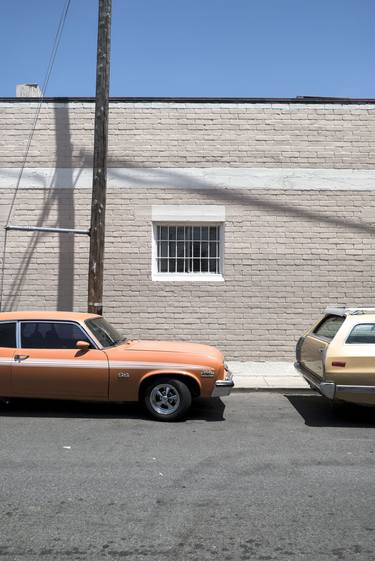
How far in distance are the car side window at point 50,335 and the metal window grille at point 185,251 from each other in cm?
483

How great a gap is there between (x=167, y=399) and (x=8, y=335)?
243cm

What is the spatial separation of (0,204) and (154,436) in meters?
7.69

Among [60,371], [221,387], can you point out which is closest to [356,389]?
[221,387]

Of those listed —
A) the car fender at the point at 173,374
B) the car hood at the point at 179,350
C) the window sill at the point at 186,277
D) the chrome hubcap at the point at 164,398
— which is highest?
the window sill at the point at 186,277

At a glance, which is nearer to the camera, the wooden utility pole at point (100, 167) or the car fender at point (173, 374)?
the car fender at point (173, 374)

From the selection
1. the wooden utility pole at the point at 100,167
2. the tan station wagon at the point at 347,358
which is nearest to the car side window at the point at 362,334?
the tan station wagon at the point at 347,358

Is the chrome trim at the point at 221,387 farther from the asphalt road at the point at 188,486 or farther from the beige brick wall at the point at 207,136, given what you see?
the beige brick wall at the point at 207,136

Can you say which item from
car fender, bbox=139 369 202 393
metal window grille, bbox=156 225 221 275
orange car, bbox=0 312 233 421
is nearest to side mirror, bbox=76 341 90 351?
orange car, bbox=0 312 233 421

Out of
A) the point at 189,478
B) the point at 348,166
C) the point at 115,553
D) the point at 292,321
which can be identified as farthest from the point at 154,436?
the point at 348,166

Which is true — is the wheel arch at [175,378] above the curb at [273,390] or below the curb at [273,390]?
above

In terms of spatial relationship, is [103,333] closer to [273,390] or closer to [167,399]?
[167,399]

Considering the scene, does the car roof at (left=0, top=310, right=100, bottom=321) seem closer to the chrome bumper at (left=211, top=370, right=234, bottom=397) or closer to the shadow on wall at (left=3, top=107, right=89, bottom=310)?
the chrome bumper at (left=211, top=370, right=234, bottom=397)

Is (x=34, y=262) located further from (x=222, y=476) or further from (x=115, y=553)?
(x=115, y=553)

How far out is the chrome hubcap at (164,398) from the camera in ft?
23.5
